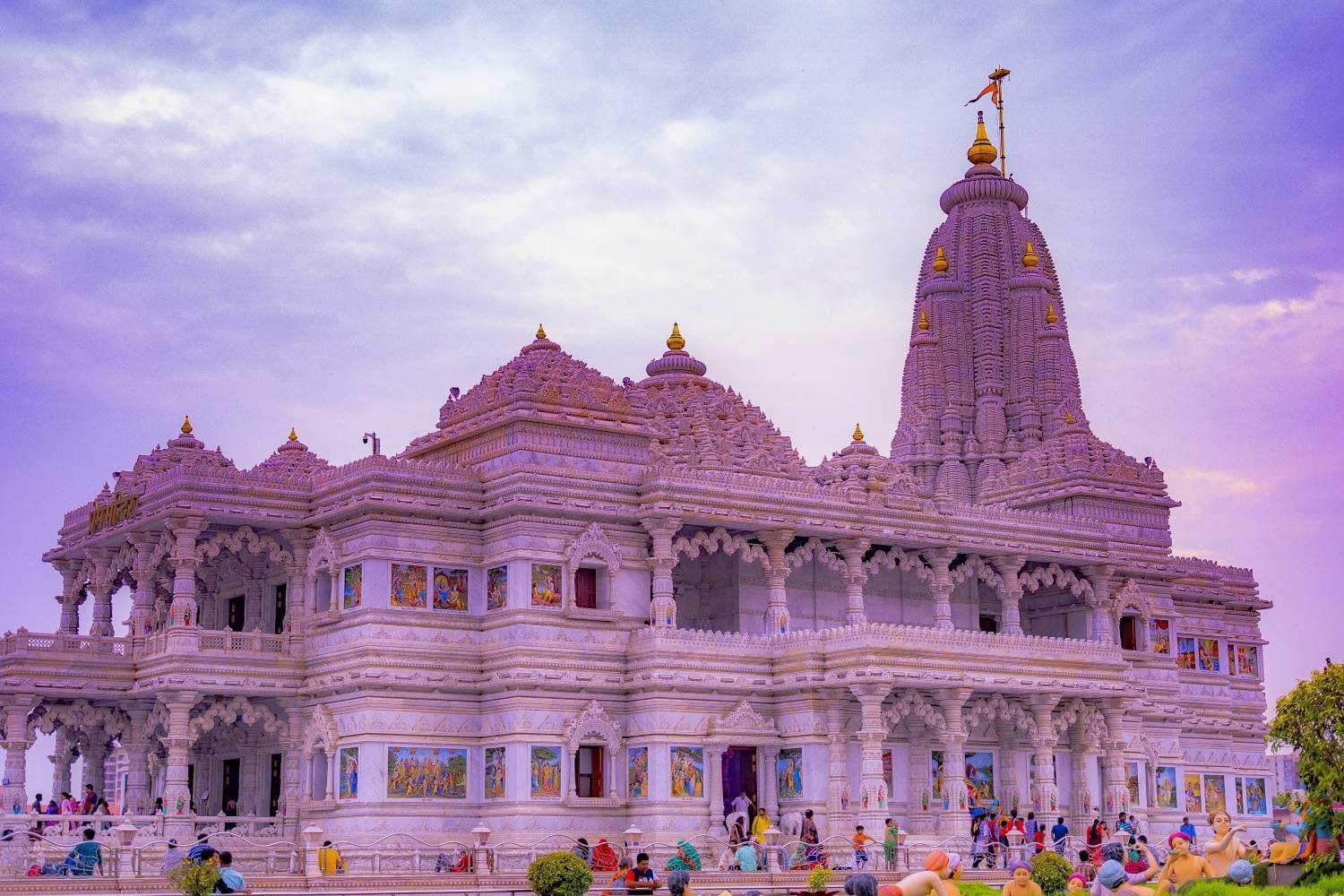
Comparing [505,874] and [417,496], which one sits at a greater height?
[417,496]

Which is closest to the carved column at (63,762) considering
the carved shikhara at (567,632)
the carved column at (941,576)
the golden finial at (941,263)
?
the carved shikhara at (567,632)

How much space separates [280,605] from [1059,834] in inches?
825

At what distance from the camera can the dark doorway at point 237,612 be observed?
51.2 metres

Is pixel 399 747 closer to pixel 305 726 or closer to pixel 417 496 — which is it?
pixel 305 726

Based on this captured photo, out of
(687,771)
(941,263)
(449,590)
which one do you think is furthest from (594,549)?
(941,263)

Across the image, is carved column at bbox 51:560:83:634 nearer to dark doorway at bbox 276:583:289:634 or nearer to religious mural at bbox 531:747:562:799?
dark doorway at bbox 276:583:289:634

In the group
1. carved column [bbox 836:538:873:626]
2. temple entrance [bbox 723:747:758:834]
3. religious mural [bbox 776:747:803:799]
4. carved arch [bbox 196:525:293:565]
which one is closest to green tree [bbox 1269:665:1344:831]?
religious mural [bbox 776:747:803:799]

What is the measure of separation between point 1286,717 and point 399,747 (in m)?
24.3

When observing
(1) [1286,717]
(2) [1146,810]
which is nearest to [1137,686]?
(2) [1146,810]

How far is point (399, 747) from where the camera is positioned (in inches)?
1757

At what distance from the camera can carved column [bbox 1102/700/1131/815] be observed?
5053 cm

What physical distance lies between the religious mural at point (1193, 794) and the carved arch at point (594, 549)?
22363 mm

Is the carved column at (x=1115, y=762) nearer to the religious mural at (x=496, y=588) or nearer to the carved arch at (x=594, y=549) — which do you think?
the carved arch at (x=594, y=549)

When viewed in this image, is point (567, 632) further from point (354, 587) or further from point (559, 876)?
point (559, 876)
